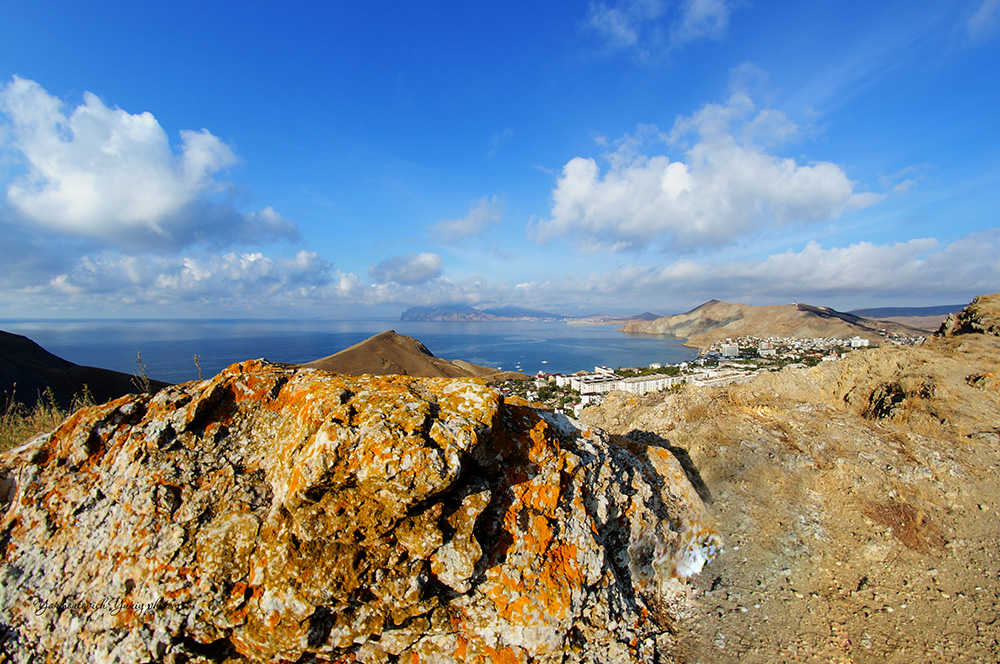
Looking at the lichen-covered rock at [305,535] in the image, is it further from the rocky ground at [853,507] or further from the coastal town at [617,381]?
the coastal town at [617,381]

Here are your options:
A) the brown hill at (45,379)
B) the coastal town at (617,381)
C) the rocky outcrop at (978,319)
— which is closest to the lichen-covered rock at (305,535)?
the rocky outcrop at (978,319)

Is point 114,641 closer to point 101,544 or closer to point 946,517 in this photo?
point 101,544

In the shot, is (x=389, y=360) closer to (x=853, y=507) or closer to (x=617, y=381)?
(x=617, y=381)

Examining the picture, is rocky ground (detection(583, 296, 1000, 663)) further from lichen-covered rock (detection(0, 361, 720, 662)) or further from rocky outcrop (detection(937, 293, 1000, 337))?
lichen-covered rock (detection(0, 361, 720, 662))

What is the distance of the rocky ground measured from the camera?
15.6ft

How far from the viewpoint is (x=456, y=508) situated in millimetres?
3834

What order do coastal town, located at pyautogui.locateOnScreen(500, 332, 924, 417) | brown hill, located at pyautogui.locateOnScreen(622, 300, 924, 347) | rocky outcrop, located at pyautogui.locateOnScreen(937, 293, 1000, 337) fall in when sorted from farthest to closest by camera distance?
brown hill, located at pyautogui.locateOnScreen(622, 300, 924, 347) → coastal town, located at pyautogui.locateOnScreen(500, 332, 924, 417) → rocky outcrop, located at pyautogui.locateOnScreen(937, 293, 1000, 337)

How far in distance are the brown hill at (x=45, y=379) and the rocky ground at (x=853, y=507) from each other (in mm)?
29485

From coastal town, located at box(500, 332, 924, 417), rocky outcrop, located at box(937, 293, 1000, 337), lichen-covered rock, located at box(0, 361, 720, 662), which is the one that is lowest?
coastal town, located at box(500, 332, 924, 417)

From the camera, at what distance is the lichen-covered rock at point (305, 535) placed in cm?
332

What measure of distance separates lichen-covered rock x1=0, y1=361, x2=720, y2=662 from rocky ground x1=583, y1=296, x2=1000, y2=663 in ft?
6.17

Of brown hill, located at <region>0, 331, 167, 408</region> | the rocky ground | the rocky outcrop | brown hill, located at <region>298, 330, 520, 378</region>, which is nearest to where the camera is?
the rocky ground

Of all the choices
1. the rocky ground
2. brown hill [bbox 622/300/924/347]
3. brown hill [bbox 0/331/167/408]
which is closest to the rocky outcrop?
the rocky ground

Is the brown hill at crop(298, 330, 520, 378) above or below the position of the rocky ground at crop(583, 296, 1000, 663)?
below
